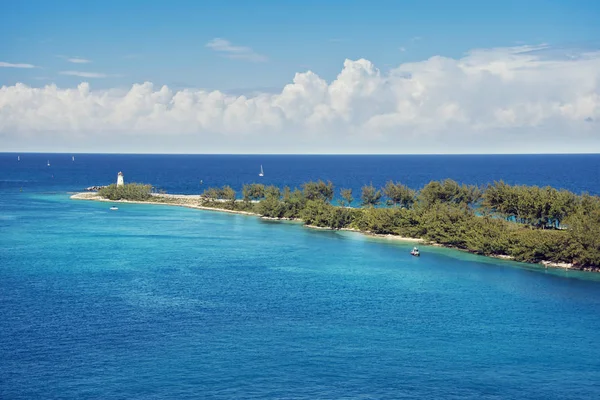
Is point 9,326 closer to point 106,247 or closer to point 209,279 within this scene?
point 209,279

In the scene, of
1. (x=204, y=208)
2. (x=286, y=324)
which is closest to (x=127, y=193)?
(x=204, y=208)

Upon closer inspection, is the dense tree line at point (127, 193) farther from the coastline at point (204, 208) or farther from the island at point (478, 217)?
the island at point (478, 217)

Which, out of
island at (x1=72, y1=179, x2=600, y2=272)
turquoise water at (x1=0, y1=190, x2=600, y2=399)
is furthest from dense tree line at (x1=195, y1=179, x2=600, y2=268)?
turquoise water at (x1=0, y1=190, x2=600, y2=399)

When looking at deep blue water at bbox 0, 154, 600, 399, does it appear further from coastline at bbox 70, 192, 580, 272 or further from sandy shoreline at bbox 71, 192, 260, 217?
sandy shoreline at bbox 71, 192, 260, 217

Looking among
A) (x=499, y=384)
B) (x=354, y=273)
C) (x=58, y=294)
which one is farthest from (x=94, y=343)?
(x=354, y=273)

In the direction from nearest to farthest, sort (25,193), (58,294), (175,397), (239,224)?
(175,397)
(58,294)
(239,224)
(25,193)

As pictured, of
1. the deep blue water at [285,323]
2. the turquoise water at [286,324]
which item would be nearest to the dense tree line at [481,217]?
the turquoise water at [286,324]
